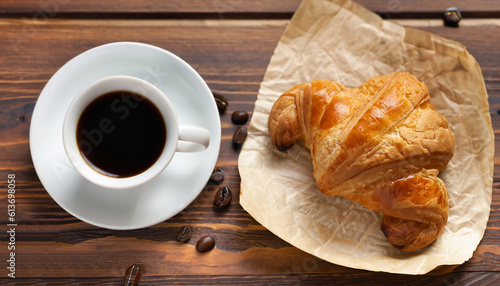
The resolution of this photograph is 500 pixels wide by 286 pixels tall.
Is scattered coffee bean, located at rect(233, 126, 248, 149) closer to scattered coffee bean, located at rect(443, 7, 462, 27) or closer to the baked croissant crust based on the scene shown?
the baked croissant crust

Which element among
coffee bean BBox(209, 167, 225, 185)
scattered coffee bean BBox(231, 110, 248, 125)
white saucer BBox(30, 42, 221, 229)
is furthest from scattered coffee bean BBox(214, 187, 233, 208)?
scattered coffee bean BBox(231, 110, 248, 125)

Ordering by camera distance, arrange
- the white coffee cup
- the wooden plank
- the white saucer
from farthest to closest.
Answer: the wooden plank < the white saucer < the white coffee cup

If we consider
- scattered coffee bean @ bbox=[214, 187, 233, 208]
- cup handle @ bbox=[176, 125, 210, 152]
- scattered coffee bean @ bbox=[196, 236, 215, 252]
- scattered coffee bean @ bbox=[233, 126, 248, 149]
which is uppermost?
cup handle @ bbox=[176, 125, 210, 152]

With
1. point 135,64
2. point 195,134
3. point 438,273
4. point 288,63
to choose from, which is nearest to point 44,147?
point 135,64

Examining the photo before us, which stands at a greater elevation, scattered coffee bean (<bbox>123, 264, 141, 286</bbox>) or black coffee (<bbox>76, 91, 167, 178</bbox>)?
black coffee (<bbox>76, 91, 167, 178</bbox>)

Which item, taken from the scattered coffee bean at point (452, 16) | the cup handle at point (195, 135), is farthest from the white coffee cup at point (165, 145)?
the scattered coffee bean at point (452, 16)

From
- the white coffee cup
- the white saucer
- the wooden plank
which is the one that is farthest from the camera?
Answer: the wooden plank

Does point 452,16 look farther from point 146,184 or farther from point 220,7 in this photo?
point 146,184
